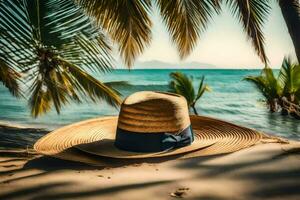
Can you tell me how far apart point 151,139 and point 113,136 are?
0.78m

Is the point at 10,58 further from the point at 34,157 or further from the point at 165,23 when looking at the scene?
the point at 165,23

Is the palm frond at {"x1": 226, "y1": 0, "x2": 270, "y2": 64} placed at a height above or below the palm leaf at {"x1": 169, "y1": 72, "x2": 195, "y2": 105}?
above

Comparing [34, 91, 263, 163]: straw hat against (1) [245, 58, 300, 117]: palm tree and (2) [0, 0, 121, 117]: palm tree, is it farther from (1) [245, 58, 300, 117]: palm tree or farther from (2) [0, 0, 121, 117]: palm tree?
(1) [245, 58, 300, 117]: palm tree

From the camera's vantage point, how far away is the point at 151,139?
11.1 feet

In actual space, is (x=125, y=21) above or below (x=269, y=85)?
above

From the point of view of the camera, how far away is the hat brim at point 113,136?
335cm

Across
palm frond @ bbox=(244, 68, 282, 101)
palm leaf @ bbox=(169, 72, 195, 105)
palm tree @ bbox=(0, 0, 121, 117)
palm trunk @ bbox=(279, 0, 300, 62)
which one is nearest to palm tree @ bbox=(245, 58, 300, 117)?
palm frond @ bbox=(244, 68, 282, 101)

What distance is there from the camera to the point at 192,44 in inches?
244

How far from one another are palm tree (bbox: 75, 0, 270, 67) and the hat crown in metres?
1.57

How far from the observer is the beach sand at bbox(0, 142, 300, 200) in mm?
2555

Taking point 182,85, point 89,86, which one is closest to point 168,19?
point 89,86

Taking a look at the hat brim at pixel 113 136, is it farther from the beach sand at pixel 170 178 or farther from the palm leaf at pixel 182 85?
the palm leaf at pixel 182 85

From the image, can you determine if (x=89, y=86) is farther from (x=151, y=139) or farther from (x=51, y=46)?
(x=151, y=139)

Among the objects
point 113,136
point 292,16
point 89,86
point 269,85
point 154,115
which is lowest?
point 113,136
